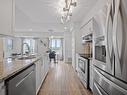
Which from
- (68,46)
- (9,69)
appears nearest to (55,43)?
(68,46)

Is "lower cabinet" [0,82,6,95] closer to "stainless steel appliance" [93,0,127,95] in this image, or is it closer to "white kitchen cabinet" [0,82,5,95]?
Result: "white kitchen cabinet" [0,82,5,95]

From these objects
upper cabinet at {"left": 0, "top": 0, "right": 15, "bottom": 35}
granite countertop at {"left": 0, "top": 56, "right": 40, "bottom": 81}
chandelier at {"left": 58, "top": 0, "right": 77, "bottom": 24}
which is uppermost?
chandelier at {"left": 58, "top": 0, "right": 77, "bottom": 24}

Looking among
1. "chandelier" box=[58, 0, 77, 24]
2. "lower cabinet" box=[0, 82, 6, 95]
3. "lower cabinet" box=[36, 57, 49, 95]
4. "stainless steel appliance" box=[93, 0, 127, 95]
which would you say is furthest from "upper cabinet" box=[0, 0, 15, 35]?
"lower cabinet" box=[36, 57, 49, 95]

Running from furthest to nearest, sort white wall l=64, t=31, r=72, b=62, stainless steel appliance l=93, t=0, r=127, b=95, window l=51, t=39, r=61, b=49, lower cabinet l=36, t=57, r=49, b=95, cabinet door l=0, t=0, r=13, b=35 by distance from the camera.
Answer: window l=51, t=39, r=61, b=49, white wall l=64, t=31, r=72, b=62, lower cabinet l=36, t=57, r=49, b=95, cabinet door l=0, t=0, r=13, b=35, stainless steel appliance l=93, t=0, r=127, b=95

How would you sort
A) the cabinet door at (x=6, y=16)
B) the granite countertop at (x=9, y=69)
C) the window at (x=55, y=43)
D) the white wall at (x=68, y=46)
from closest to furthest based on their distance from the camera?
the granite countertop at (x=9, y=69)
the cabinet door at (x=6, y=16)
the white wall at (x=68, y=46)
the window at (x=55, y=43)

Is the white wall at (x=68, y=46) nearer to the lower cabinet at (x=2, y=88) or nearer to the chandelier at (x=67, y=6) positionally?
the chandelier at (x=67, y=6)

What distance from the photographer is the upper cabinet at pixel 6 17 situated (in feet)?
6.19

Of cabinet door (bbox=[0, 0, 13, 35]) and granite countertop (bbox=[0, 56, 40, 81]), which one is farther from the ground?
cabinet door (bbox=[0, 0, 13, 35])

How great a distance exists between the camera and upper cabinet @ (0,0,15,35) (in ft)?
6.19

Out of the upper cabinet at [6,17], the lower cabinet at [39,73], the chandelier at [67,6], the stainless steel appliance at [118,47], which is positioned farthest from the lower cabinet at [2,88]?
the lower cabinet at [39,73]

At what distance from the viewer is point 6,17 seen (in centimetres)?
204

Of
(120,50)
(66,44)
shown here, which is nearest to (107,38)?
(120,50)

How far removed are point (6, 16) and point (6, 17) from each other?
0.5 inches

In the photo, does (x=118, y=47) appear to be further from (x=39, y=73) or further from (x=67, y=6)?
(x=39, y=73)
